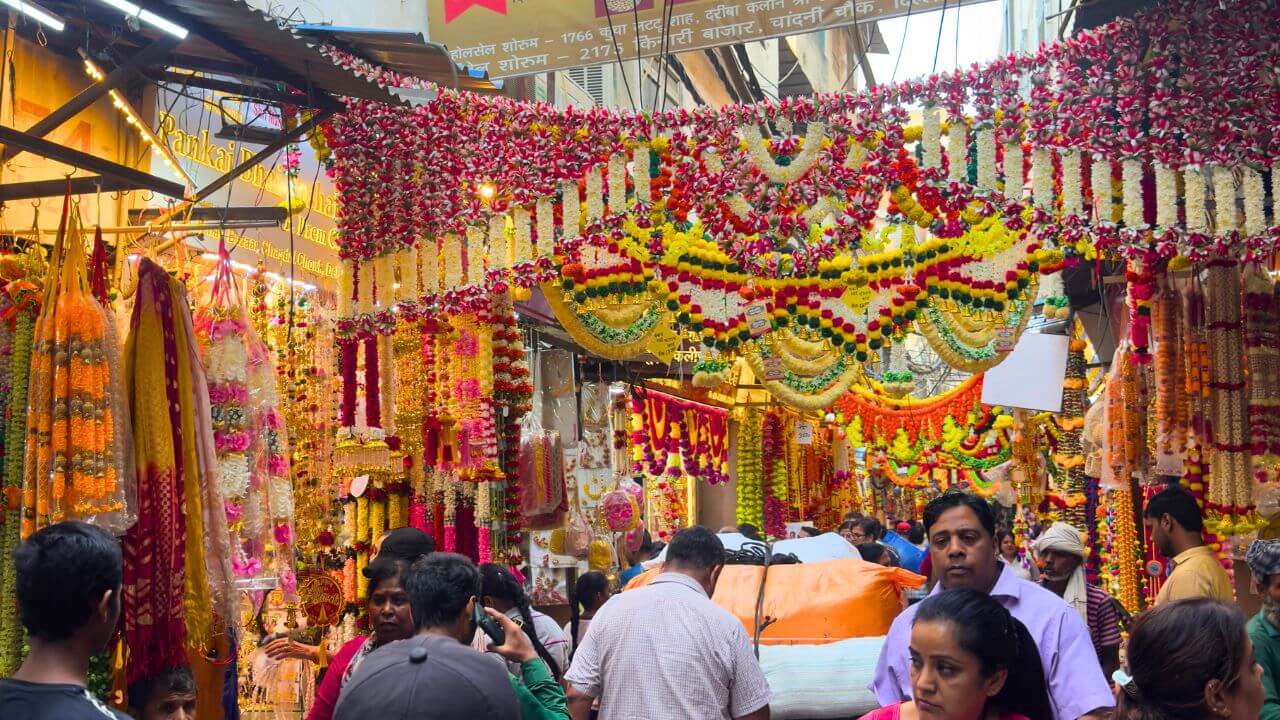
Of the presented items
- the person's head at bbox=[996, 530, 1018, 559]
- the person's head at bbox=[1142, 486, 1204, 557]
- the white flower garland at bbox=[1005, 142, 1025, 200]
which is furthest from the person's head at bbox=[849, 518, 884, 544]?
the white flower garland at bbox=[1005, 142, 1025, 200]

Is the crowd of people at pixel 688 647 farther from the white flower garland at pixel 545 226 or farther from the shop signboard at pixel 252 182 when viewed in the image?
the shop signboard at pixel 252 182

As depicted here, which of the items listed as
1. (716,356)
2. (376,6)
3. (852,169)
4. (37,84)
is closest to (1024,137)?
(852,169)

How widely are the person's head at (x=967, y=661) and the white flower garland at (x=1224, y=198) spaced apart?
3251 mm

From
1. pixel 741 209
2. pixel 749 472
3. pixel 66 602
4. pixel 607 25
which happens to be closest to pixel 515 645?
pixel 66 602

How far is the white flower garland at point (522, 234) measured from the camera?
6355 millimetres

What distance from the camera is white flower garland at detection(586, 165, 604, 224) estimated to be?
6324mm

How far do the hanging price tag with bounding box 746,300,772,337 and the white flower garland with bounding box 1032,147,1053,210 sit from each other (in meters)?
1.41

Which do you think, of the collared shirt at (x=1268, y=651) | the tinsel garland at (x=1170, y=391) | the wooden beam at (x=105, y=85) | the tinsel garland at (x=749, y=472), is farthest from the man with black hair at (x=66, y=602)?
the tinsel garland at (x=749, y=472)

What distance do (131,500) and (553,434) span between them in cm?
516

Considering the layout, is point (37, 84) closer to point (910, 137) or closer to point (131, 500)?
point (131, 500)

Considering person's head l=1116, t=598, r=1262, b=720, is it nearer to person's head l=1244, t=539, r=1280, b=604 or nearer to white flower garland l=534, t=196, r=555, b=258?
person's head l=1244, t=539, r=1280, b=604

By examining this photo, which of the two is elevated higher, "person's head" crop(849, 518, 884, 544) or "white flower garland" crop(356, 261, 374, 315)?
"white flower garland" crop(356, 261, 374, 315)

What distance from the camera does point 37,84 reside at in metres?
6.05

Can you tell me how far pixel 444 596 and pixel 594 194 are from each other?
143 inches
